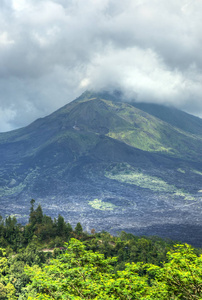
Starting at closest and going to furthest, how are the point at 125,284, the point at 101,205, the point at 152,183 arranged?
the point at 125,284 < the point at 101,205 < the point at 152,183

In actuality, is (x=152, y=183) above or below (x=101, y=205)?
above

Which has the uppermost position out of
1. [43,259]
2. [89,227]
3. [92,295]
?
[92,295]

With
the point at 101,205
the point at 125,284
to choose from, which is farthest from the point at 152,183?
the point at 125,284

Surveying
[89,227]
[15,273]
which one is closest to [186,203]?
[89,227]

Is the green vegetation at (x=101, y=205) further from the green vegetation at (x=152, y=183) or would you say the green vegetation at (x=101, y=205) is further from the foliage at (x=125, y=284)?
the foliage at (x=125, y=284)

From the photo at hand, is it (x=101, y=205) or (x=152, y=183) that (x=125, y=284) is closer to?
(x=101, y=205)

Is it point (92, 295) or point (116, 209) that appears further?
point (116, 209)

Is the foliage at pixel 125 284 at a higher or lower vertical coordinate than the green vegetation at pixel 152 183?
higher

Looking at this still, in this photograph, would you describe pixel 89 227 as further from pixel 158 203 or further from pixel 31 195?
pixel 31 195

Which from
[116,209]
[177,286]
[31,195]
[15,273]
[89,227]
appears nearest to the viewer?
[177,286]

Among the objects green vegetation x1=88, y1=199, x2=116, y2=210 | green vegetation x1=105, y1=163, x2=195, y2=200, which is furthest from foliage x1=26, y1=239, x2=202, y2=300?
green vegetation x1=105, y1=163, x2=195, y2=200

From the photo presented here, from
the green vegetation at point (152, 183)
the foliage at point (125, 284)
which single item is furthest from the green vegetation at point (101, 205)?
the foliage at point (125, 284)
